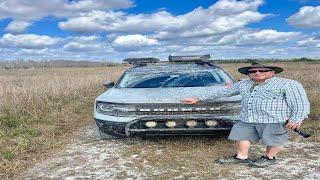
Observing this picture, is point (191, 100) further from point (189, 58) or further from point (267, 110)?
point (189, 58)

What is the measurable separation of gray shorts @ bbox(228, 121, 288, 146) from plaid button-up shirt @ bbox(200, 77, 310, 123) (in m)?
0.08

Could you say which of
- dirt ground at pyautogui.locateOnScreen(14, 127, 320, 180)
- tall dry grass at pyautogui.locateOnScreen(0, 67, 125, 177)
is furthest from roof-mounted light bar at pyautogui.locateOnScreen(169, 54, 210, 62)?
tall dry grass at pyautogui.locateOnScreen(0, 67, 125, 177)

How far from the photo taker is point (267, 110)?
16.8 feet

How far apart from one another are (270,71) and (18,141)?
4092 mm

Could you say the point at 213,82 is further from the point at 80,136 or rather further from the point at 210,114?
the point at 80,136

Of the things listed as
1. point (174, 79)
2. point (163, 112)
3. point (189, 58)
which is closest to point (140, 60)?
point (189, 58)

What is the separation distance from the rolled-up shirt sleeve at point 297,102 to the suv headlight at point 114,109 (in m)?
2.28

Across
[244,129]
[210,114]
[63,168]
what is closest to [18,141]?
[63,168]

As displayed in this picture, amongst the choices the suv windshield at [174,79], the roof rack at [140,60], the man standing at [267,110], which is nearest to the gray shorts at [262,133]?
the man standing at [267,110]

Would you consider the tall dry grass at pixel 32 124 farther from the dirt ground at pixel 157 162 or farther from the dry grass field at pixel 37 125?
the dirt ground at pixel 157 162

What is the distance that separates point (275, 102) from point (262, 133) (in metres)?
0.43

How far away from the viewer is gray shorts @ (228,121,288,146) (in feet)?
17.0

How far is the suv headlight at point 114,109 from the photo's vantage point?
247 inches

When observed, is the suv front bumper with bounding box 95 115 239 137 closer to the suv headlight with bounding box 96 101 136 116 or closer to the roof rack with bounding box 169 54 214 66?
the suv headlight with bounding box 96 101 136 116
